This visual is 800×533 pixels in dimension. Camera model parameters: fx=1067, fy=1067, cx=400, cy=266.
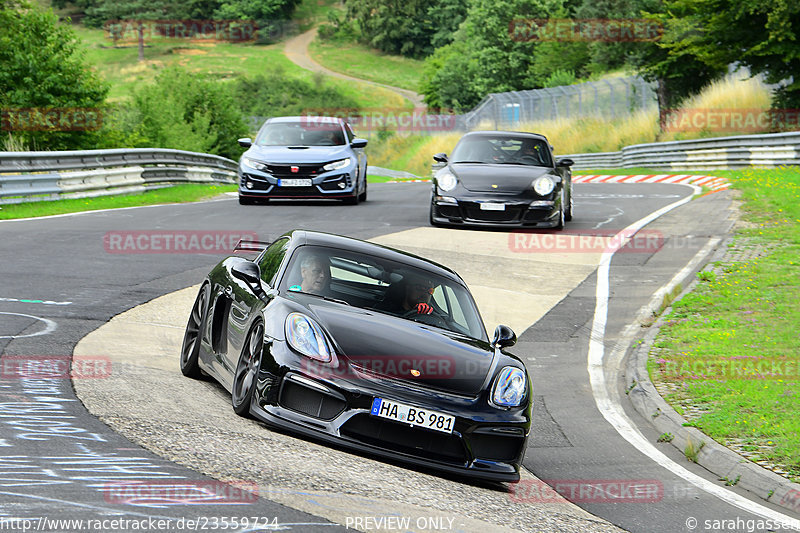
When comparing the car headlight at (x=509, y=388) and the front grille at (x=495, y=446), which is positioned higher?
the car headlight at (x=509, y=388)

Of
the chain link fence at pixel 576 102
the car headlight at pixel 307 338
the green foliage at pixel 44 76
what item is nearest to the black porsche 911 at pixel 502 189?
the car headlight at pixel 307 338

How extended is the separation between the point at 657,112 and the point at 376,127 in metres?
46.2

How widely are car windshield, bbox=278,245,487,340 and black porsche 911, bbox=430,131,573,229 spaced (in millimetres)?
9888

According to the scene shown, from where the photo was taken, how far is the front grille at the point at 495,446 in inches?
248

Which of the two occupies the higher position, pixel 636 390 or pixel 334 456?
pixel 334 456

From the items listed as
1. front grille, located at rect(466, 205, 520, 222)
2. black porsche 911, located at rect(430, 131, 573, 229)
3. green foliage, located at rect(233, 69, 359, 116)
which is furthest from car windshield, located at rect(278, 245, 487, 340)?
green foliage, located at rect(233, 69, 359, 116)

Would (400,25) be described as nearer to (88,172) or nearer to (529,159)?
(88,172)

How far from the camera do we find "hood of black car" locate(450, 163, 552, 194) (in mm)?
17734

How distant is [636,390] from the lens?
9422 millimetres

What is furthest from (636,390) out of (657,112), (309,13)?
(309,13)

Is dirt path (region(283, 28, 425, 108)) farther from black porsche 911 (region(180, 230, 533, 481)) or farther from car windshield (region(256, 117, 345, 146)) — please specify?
black porsche 911 (region(180, 230, 533, 481))

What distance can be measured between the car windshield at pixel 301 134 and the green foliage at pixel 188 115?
16371 mm

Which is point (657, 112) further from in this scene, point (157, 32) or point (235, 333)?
point (157, 32)

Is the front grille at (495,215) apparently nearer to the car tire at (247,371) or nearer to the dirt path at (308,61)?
the car tire at (247,371)
